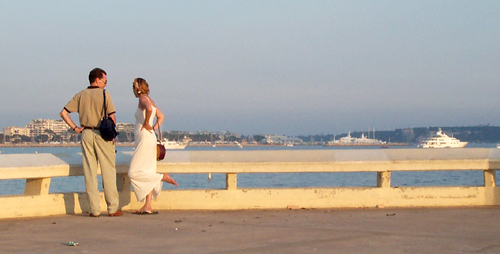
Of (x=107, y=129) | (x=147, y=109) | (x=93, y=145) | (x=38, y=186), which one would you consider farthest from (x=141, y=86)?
(x=38, y=186)

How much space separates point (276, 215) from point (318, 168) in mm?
1167

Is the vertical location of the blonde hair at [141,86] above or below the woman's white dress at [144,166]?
above

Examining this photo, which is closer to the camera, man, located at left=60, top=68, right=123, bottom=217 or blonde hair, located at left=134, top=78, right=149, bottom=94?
man, located at left=60, top=68, right=123, bottom=217

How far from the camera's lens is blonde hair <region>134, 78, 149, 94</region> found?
8938 mm

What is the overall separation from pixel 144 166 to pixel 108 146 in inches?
21.0

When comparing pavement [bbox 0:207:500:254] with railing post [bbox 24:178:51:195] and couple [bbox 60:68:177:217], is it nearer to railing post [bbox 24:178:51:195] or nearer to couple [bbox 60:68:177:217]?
couple [bbox 60:68:177:217]

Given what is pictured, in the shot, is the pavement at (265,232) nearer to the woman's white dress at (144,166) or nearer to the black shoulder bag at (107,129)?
the woman's white dress at (144,166)

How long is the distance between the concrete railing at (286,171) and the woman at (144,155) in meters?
0.41

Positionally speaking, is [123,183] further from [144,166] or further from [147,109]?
[147,109]

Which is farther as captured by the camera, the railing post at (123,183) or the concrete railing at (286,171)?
the railing post at (123,183)

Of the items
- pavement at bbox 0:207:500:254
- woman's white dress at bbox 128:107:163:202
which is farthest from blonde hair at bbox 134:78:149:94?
pavement at bbox 0:207:500:254

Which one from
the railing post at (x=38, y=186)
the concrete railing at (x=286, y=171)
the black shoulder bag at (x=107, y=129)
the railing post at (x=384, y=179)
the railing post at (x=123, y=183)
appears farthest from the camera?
the railing post at (x=384, y=179)

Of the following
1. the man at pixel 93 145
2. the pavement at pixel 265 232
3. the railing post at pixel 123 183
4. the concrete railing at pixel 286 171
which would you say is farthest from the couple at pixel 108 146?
the railing post at pixel 123 183

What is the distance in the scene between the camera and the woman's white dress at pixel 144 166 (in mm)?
8789
